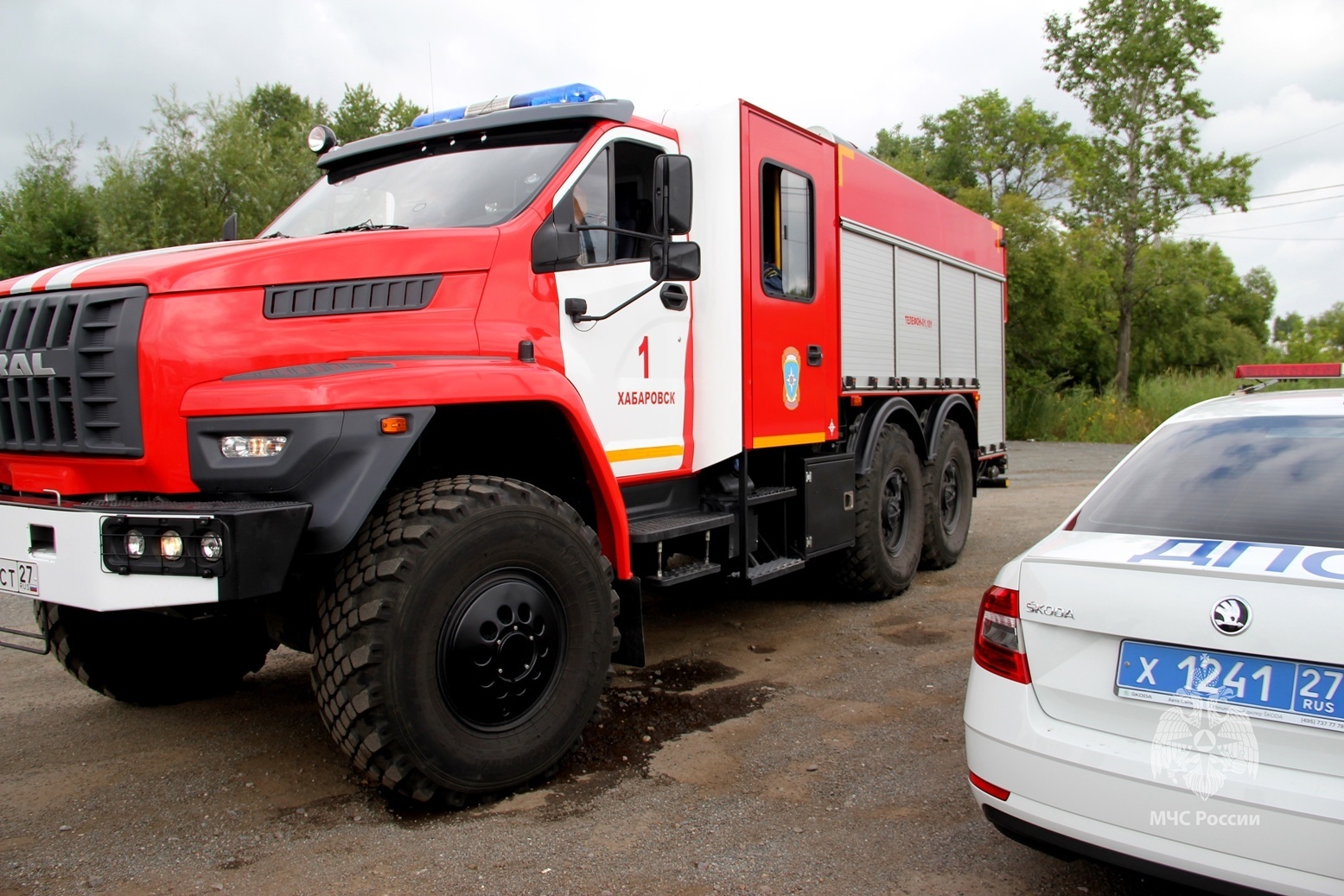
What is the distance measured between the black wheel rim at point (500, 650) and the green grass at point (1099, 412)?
933 inches

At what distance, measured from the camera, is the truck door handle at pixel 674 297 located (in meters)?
4.83

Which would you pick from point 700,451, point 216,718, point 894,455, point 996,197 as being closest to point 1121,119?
point 996,197

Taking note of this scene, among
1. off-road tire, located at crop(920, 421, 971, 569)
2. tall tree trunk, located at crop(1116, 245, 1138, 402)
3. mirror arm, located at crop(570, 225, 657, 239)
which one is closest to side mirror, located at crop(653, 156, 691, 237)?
mirror arm, located at crop(570, 225, 657, 239)

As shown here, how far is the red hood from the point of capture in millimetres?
3303

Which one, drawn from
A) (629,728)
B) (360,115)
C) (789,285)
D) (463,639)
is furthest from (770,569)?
(360,115)

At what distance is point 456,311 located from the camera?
148 inches

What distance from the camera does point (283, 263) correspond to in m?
3.47

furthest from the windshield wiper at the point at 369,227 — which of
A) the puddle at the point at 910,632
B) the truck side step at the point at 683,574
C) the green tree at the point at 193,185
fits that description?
the green tree at the point at 193,185

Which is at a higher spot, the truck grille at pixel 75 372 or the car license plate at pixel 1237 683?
the truck grille at pixel 75 372

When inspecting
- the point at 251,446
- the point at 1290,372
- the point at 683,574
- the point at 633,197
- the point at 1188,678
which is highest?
the point at 633,197

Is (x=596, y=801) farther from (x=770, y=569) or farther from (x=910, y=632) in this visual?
(x=910, y=632)

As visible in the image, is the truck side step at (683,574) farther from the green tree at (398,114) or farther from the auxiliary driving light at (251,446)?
the green tree at (398,114)

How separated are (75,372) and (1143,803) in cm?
349

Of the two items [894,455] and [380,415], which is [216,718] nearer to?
[380,415]
